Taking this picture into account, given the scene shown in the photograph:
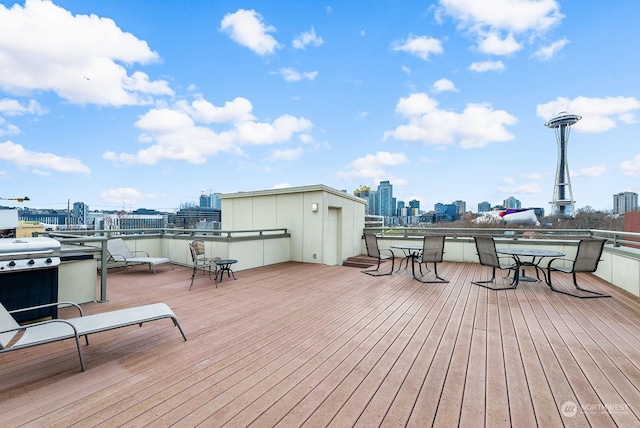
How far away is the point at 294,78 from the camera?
1200 cm

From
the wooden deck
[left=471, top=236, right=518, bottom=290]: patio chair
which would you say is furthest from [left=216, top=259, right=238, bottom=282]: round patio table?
[left=471, top=236, right=518, bottom=290]: patio chair

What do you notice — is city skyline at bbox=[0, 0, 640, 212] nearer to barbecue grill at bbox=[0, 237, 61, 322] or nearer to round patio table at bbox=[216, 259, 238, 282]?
round patio table at bbox=[216, 259, 238, 282]

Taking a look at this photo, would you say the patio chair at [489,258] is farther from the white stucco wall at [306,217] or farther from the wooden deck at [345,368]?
the white stucco wall at [306,217]

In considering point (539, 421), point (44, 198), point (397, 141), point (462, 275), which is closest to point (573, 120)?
point (397, 141)

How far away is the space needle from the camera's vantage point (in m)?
46.8

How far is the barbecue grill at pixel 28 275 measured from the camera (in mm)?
2818

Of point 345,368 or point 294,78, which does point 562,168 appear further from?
point 345,368

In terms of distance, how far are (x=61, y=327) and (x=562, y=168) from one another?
66.6m

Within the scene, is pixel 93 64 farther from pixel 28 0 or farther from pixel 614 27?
pixel 614 27

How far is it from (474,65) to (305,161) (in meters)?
10.7

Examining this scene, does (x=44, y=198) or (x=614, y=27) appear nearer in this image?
(x=614, y=27)

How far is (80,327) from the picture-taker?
7.17 feet

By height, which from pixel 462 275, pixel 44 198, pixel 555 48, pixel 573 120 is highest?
pixel 573 120

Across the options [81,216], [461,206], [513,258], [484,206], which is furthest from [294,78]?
[484,206]
